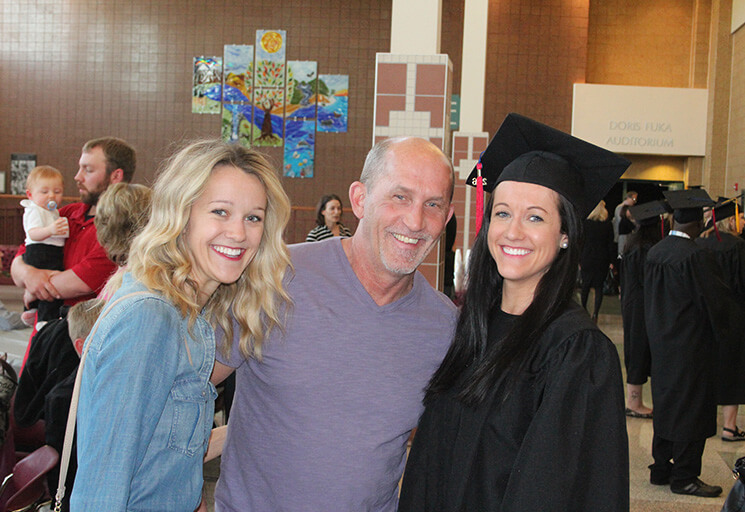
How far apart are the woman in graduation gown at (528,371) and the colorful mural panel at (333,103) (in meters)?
11.7

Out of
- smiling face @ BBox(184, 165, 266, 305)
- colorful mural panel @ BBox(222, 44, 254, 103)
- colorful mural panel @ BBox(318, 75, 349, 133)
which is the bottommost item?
smiling face @ BBox(184, 165, 266, 305)

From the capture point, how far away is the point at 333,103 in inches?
531

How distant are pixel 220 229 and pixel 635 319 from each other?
4748mm

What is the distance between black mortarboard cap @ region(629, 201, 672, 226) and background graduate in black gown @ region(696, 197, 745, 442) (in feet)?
1.28

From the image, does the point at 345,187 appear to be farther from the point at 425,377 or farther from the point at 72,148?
the point at 425,377

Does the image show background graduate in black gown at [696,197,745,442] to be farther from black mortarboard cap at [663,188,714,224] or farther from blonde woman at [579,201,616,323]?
blonde woman at [579,201,616,323]

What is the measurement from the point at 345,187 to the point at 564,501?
12.5m

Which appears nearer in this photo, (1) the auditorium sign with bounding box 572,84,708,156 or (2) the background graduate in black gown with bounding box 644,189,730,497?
(2) the background graduate in black gown with bounding box 644,189,730,497

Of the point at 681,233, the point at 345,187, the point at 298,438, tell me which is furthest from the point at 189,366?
the point at 345,187

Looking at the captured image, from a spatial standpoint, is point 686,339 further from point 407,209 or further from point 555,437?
point 555,437

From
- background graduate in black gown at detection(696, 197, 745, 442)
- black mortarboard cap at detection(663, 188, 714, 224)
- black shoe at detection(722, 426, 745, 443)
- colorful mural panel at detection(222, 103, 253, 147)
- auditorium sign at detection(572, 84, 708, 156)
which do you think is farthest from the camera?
colorful mural panel at detection(222, 103, 253, 147)

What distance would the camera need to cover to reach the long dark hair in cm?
172

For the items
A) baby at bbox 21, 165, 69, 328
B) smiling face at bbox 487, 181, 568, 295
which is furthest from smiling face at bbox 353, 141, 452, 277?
baby at bbox 21, 165, 69, 328

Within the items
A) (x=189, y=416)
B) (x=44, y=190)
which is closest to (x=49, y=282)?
(x=44, y=190)
